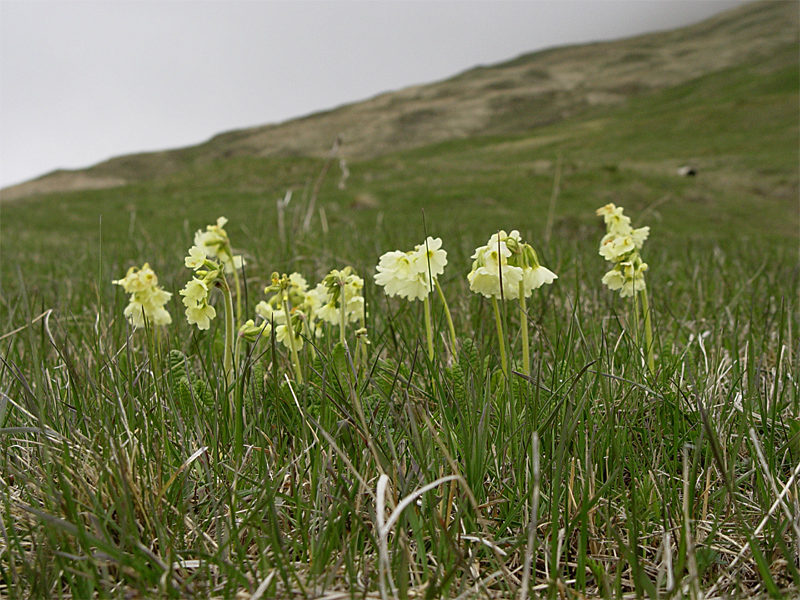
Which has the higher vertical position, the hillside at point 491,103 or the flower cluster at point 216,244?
the hillside at point 491,103

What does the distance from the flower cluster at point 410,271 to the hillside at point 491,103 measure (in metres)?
61.0

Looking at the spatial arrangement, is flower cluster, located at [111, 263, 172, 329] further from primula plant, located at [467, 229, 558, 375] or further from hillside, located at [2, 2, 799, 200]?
hillside, located at [2, 2, 799, 200]

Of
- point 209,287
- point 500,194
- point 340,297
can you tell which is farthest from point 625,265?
point 500,194

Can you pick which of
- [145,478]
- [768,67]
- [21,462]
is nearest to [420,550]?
[145,478]

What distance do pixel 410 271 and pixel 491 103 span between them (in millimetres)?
84701

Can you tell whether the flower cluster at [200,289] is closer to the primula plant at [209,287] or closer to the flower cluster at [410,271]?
the primula plant at [209,287]

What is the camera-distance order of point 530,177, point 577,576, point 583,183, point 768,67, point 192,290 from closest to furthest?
point 577,576 → point 192,290 → point 583,183 → point 530,177 → point 768,67

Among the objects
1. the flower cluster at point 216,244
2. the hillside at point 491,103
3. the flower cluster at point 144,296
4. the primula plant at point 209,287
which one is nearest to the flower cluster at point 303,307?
the primula plant at point 209,287

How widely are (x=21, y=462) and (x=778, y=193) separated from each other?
77.3 feet

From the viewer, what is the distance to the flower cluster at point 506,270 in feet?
5.59

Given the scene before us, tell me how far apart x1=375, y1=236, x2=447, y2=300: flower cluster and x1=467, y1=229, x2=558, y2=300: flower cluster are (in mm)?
165

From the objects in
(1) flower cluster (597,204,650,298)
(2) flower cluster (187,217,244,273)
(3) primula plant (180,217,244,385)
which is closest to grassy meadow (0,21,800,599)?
(3) primula plant (180,217,244,385)

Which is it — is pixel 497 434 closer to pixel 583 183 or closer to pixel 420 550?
pixel 420 550

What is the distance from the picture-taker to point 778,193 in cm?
1973
